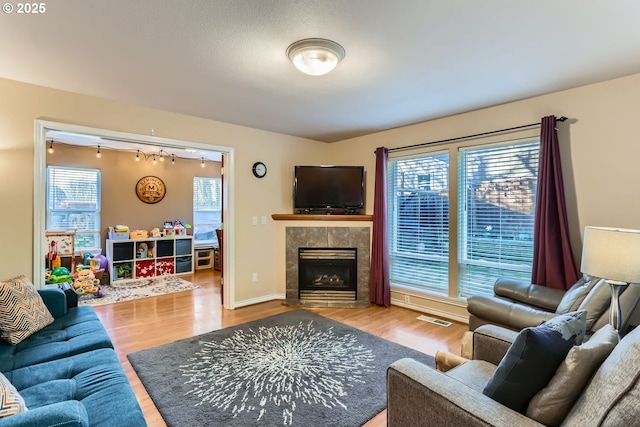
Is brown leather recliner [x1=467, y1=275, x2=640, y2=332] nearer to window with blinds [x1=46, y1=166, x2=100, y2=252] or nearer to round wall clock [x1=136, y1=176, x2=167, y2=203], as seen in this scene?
round wall clock [x1=136, y1=176, x2=167, y2=203]

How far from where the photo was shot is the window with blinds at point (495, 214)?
3.23 metres

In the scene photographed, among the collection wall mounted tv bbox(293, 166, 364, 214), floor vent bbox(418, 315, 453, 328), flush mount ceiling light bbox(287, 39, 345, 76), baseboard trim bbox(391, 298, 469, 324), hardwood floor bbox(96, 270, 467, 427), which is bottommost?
hardwood floor bbox(96, 270, 467, 427)

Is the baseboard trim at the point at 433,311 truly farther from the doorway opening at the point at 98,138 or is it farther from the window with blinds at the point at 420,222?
the doorway opening at the point at 98,138

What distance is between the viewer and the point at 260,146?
4.46 meters

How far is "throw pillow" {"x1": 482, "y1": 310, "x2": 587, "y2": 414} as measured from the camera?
3.64 feet

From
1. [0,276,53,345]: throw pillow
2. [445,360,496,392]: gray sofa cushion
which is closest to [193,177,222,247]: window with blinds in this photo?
[0,276,53,345]: throw pillow

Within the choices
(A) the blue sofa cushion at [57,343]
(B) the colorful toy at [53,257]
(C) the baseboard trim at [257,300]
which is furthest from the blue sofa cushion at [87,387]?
(B) the colorful toy at [53,257]

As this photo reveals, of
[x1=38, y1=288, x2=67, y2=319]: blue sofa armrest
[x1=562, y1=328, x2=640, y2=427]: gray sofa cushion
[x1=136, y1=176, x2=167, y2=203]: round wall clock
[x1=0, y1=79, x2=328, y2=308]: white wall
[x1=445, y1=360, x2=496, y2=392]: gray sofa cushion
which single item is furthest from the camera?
[x1=136, y1=176, x2=167, y2=203]: round wall clock

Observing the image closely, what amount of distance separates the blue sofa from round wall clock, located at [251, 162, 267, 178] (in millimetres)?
2592

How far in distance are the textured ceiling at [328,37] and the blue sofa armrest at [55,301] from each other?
5.94 feet

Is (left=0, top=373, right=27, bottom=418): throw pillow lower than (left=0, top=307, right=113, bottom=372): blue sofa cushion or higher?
higher

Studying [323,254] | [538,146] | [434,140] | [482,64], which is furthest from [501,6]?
[323,254]

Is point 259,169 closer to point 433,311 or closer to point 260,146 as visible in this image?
point 260,146

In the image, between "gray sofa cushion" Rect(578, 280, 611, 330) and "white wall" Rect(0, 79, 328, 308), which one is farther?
"white wall" Rect(0, 79, 328, 308)
